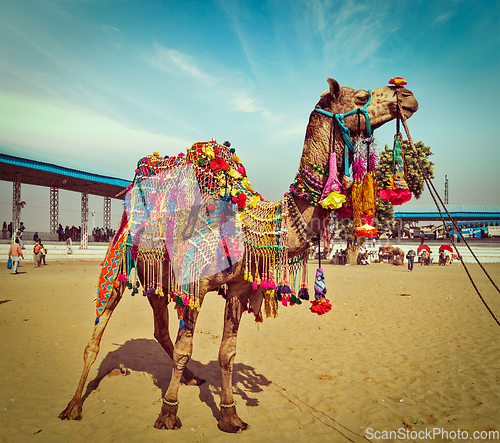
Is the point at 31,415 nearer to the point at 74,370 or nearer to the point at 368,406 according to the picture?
the point at 74,370

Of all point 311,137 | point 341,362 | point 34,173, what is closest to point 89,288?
point 341,362

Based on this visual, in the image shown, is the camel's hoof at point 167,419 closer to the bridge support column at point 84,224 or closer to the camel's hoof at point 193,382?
the camel's hoof at point 193,382

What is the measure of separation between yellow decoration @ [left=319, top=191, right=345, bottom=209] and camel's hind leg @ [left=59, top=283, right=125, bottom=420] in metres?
2.63

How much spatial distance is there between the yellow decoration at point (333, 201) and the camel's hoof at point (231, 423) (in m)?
2.44

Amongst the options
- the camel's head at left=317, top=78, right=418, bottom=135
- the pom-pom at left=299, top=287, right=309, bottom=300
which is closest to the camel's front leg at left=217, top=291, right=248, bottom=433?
the pom-pom at left=299, top=287, right=309, bottom=300

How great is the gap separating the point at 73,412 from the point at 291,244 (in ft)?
10.1

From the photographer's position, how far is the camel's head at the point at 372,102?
3.15 m

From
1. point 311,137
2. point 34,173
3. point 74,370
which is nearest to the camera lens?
point 311,137

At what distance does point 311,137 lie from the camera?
3.37 m

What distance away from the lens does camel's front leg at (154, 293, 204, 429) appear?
3502mm

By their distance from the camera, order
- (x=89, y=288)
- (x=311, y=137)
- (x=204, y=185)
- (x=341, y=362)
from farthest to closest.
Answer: (x=89, y=288) → (x=341, y=362) → (x=204, y=185) → (x=311, y=137)

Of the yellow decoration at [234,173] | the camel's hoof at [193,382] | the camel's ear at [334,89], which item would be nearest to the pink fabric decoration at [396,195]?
the camel's ear at [334,89]

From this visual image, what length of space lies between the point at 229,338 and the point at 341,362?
3.14 meters

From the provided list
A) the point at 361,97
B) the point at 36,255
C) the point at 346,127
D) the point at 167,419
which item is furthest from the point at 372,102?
the point at 36,255
